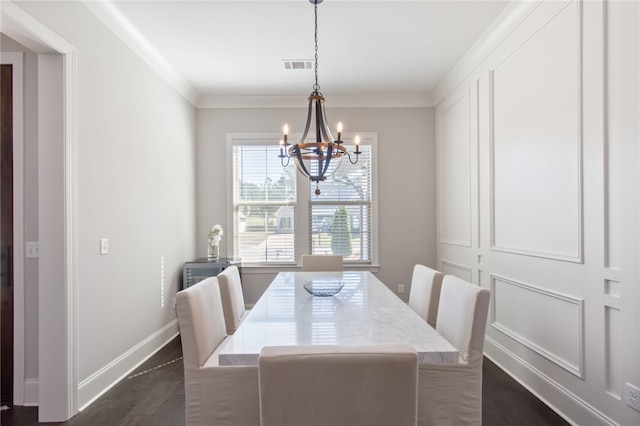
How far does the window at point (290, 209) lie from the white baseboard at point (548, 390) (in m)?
2.09

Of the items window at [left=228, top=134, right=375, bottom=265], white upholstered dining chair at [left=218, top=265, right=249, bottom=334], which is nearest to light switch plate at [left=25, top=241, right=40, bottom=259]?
white upholstered dining chair at [left=218, top=265, right=249, bottom=334]

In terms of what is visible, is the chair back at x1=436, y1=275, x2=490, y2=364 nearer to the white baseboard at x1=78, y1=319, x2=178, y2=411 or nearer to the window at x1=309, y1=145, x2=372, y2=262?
the white baseboard at x1=78, y1=319, x2=178, y2=411

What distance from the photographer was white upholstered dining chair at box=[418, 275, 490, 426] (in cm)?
172

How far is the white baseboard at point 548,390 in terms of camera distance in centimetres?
213

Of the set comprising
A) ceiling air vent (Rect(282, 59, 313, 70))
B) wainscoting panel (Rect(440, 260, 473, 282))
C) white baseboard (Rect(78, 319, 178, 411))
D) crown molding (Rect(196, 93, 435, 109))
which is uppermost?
ceiling air vent (Rect(282, 59, 313, 70))

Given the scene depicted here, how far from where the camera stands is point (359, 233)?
4867 mm

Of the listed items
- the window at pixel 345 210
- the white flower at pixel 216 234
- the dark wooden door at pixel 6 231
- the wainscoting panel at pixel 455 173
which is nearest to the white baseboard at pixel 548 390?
the wainscoting panel at pixel 455 173

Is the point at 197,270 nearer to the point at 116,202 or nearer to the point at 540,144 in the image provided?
the point at 116,202

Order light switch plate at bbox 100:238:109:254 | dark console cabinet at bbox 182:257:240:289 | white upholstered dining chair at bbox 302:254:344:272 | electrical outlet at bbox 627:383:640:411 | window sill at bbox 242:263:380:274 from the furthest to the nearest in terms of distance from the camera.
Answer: window sill at bbox 242:263:380:274 < dark console cabinet at bbox 182:257:240:289 < white upholstered dining chair at bbox 302:254:344:272 < light switch plate at bbox 100:238:109:254 < electrical outlet at bbox 627:383:640:411

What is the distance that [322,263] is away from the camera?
12.1ft

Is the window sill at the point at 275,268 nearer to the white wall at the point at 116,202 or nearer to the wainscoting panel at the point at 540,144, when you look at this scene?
the white wall at the point at 116,202

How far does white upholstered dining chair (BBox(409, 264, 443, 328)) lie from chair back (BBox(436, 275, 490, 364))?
0.30m

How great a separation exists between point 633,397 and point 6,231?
3.77 metres

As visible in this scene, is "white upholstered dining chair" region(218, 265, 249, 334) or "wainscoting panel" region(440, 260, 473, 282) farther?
"wainscoting panel" region(440, 260, 473, 282)
